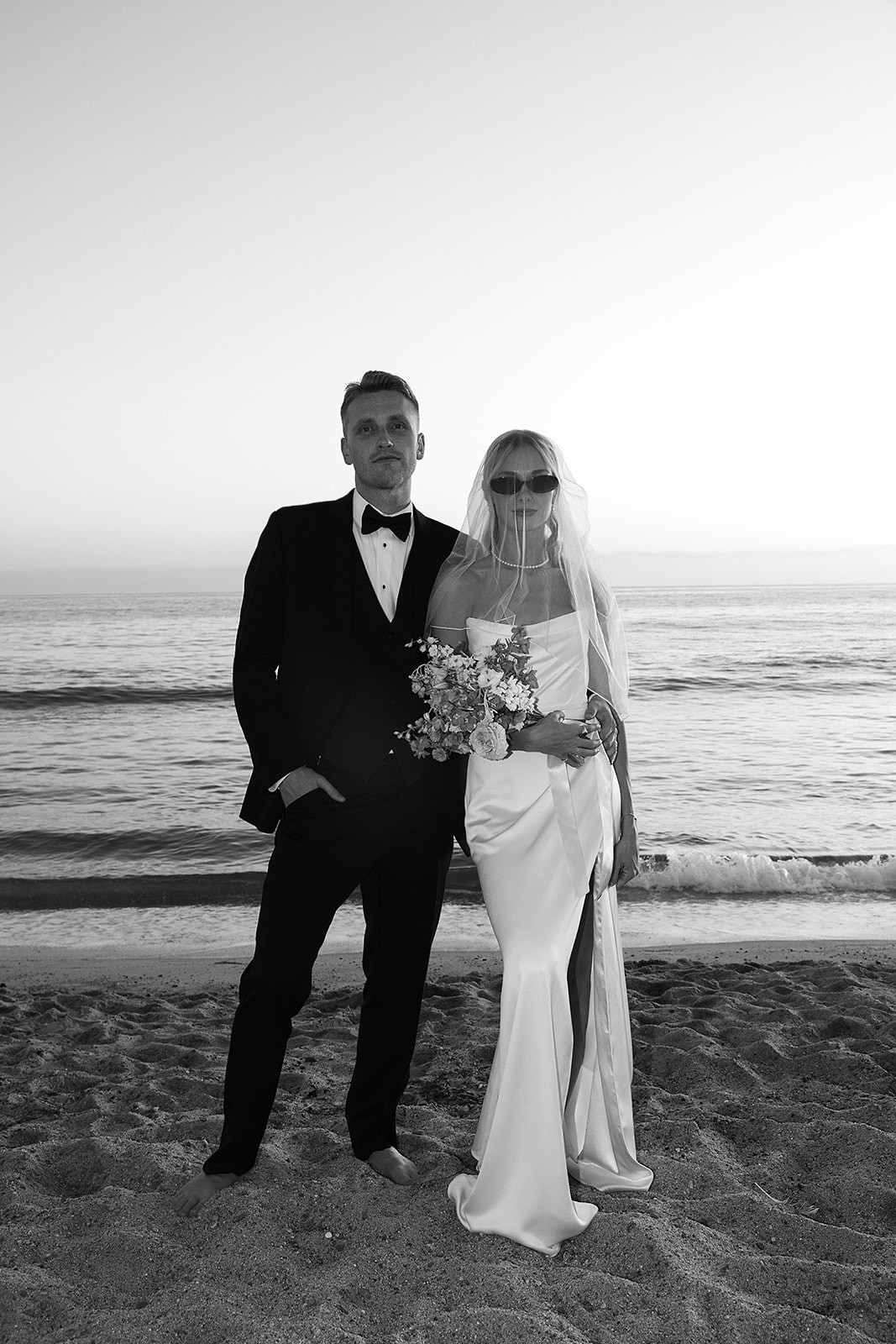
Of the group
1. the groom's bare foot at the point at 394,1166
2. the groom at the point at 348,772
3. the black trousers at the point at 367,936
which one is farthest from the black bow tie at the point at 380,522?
the groom's bare foot at the point at 394,1166

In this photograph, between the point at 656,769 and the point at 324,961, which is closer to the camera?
the point at 324,961

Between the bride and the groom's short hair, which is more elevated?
the groom's short hair

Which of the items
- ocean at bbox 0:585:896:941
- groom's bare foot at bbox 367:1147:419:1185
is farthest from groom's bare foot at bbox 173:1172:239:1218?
ocean at bbox 0:585:896:941

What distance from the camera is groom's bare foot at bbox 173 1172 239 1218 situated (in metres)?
2.99

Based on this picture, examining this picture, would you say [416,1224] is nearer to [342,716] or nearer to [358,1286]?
[358,1286]

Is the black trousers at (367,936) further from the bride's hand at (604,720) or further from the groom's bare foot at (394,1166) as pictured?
the bride's hand at (604,720)

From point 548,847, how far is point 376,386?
172 cm

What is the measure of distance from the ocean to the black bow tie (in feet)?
17.2

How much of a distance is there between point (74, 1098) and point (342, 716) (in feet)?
7.34

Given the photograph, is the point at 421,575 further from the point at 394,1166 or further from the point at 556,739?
the point at 394,1166

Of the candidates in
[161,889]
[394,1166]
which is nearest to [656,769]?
[161,889]

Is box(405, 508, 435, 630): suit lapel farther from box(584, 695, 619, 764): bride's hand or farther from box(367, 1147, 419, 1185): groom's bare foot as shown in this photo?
box(367, 1147, 419, 1185): groom's bare foot

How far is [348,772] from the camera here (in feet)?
10.5

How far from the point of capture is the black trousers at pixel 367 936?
3.10 metres
